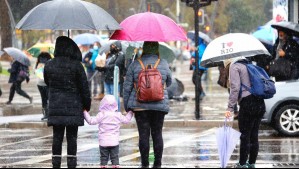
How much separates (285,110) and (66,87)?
23.0 feet

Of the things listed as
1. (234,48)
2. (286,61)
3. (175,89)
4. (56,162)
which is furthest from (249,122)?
(175,89)

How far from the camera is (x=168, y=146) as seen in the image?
49.9ft

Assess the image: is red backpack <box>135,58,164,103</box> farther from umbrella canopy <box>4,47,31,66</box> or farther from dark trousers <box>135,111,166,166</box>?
umbrella canopy <box>4,47,31,66</box>

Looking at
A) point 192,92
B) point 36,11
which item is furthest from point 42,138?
point 192,92

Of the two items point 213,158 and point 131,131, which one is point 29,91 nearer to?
point 131,131

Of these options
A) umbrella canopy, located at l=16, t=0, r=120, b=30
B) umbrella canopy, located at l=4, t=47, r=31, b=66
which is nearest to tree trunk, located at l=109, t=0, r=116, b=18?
umbrella canopy, located at l=4, t=47, r=31, b=66

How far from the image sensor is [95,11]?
37.9ft

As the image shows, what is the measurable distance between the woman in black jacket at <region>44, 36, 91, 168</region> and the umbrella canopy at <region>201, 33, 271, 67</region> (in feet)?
6.16

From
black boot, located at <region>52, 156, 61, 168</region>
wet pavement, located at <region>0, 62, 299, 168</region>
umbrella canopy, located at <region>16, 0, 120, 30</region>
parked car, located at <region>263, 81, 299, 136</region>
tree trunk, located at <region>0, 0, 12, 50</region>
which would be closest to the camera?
black boot, located at <region>52, 156, 61, 168</region>

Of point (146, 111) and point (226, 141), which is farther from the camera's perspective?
point (146, 111)

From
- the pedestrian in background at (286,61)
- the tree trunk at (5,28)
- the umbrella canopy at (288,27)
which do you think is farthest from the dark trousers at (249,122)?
the tree trunk at (5,28)

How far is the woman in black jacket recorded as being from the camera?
1076cm

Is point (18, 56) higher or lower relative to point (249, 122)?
higher

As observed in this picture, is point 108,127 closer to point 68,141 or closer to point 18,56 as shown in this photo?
point 68,141
